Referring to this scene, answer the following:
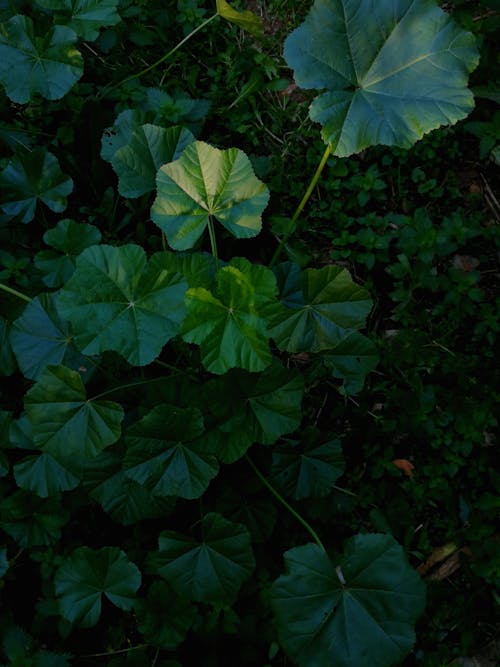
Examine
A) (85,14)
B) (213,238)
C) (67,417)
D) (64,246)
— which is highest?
(85,14)

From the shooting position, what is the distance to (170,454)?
1.89 m

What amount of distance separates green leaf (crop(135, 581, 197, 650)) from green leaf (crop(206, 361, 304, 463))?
0.49 metres

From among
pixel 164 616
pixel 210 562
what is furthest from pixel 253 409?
pixel 164 616

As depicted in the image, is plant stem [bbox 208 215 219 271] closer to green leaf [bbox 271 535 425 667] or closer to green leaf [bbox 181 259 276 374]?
green leaf [bbox 181 259 276 374]

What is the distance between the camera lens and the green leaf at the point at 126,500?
201cm

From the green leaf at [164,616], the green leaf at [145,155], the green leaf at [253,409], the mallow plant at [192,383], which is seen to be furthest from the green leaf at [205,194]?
the green leaf at [164,616]

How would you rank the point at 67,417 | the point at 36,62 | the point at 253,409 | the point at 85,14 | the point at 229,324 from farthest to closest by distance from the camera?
1. the point at 85,14
2. the point at 36,62
3. the point at 253,409
4. the point at 67,417
5. the point at 229,324

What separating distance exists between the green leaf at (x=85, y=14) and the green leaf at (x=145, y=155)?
0.51 m

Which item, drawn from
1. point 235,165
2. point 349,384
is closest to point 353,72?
point 235,165

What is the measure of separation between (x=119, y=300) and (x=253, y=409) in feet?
1.78

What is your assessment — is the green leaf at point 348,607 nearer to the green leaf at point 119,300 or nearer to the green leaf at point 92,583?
the green leaf at point 92,583

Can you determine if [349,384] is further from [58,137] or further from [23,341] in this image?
[58,137]

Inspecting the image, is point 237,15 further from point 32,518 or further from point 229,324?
point 32,518

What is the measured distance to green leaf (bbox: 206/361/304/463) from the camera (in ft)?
6.31
